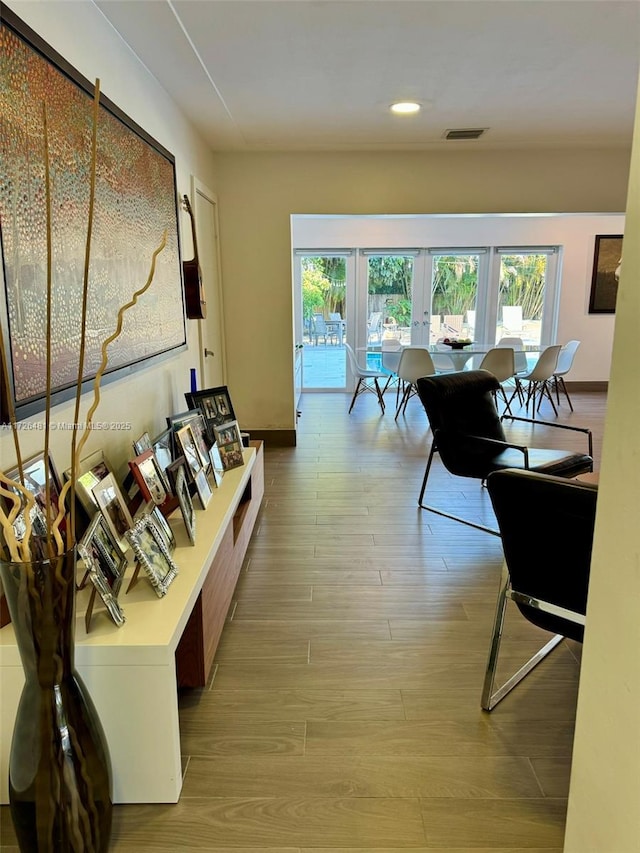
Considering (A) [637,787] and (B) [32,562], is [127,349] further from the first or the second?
(A) [637,787]

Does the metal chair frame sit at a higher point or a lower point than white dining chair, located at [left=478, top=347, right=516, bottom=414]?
lower

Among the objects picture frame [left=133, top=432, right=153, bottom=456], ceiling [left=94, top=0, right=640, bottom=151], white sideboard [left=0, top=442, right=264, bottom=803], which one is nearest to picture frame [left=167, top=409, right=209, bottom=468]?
picture frame [left=133, top=432, right=153, bottom=456]

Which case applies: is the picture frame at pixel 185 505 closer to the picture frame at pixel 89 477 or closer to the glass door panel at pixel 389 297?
the picture frame at pixel 89 477

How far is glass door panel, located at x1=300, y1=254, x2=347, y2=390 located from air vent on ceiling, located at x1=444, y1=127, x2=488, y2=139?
3.59 meters

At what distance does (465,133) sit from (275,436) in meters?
2.76

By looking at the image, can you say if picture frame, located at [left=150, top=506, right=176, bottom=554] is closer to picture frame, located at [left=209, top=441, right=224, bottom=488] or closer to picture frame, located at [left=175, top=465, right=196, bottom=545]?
picture frame, located at [left=175, top=465, right=196, bottom=545]

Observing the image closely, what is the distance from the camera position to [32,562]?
44.6 inches

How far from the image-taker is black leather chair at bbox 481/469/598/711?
1.47m

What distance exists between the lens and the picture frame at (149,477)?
2.03 meters

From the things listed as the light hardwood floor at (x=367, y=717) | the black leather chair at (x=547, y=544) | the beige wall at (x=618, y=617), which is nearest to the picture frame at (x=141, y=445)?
the light hardwood floor at (x=367, y=717)

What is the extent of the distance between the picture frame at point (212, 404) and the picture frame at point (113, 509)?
40.9 inches

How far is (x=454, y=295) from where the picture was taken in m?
7.61

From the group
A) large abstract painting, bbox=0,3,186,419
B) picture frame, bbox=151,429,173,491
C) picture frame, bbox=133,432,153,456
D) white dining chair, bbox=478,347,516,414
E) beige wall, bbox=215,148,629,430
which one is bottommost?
picture frame, bbox=151,429,173,491

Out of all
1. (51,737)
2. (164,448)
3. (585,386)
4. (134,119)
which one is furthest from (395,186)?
(585,386)
